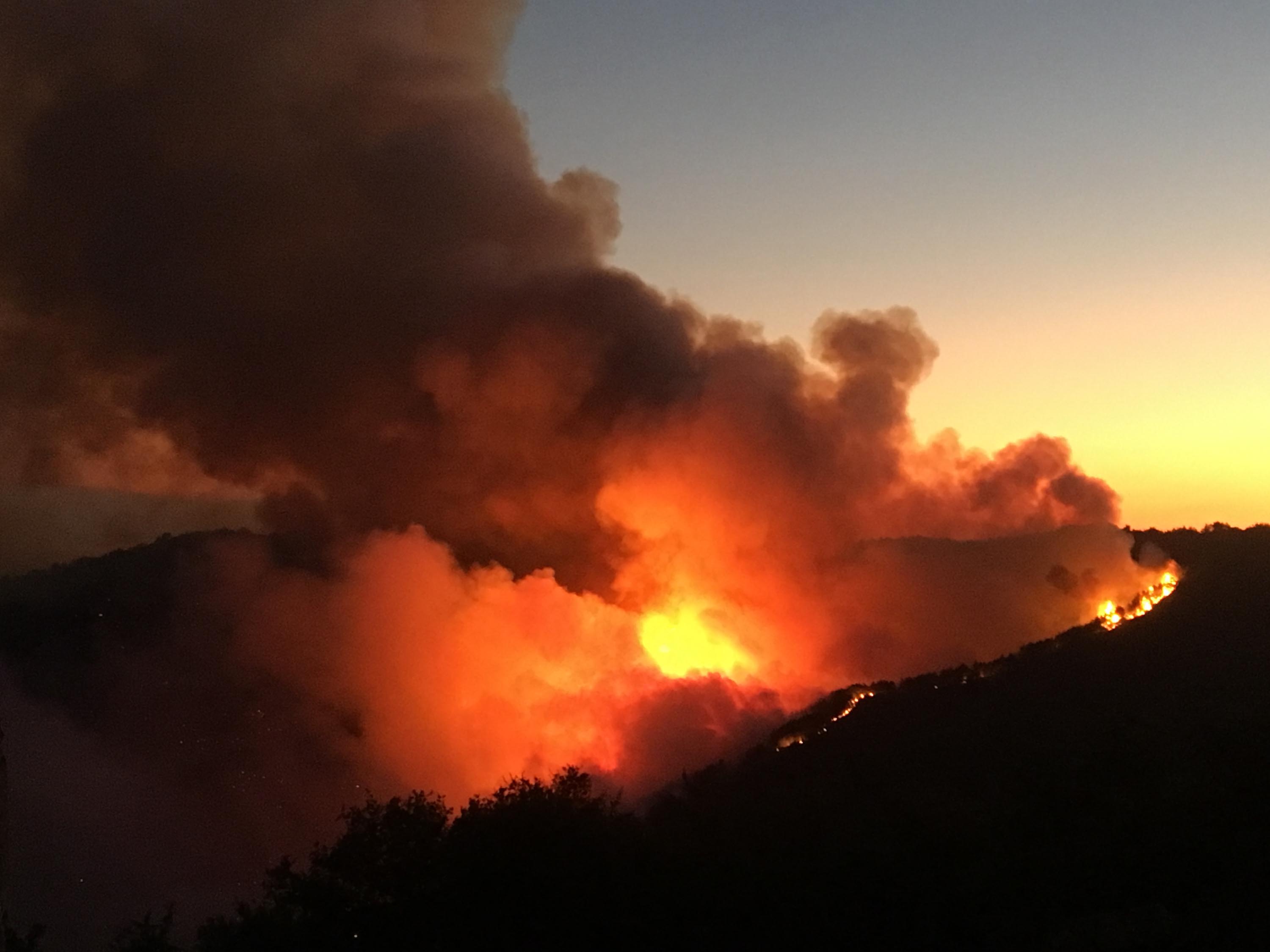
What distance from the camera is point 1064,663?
184 feet

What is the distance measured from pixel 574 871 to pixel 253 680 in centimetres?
5025

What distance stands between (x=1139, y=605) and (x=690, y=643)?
85.1ft

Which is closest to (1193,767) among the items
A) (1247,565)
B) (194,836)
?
(1247,565)

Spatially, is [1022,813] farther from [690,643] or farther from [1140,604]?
[1140,604]

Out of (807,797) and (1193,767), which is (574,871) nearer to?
(807,797)

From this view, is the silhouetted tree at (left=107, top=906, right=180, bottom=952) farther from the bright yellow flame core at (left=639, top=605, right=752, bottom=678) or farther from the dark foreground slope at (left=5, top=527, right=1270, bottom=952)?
the bright yellow flame core at (left=639, top=605, right=752, bottom=678)

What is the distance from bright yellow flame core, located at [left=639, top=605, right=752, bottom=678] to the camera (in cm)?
6047

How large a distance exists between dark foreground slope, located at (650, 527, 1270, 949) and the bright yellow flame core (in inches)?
316

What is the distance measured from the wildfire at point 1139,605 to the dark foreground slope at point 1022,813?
15.0ft

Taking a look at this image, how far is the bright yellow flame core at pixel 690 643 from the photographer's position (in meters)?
60.5

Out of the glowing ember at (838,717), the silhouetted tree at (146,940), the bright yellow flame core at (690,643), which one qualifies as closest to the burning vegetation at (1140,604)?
the glowing ember at (838,717)

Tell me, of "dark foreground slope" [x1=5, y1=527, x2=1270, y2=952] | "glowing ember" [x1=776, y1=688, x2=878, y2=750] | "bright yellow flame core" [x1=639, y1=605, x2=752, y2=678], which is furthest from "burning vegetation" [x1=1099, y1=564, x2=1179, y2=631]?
"bright yellow flame core" [x1=639, y1=605, x2=752, y2=678]

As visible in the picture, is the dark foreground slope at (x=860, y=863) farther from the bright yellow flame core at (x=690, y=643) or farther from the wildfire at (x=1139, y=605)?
the wildfire at (x=1139, y=605)

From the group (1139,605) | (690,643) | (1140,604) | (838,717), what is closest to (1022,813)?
(838,717)
